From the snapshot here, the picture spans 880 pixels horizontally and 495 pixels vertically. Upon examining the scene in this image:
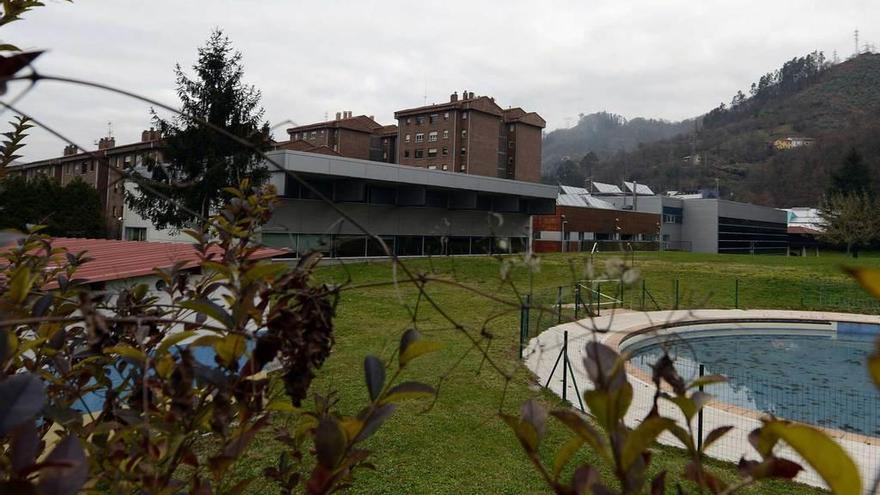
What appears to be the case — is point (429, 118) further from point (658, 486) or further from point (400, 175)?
point (658, 486)

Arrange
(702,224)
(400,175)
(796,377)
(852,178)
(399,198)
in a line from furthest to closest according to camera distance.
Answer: (852,178)
(702,224)
(399,198)
(400,175)
(796,377)

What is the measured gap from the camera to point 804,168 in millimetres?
69625

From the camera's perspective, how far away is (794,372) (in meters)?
11.0

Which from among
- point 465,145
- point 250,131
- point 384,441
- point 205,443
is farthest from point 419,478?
point 465,145

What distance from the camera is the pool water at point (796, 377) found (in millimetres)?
7786

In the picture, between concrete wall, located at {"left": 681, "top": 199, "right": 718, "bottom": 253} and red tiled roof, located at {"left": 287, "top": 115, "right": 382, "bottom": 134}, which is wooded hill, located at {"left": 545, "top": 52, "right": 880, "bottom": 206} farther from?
red tiled roof, located at {"left": 287, "top": 115, "right": 382, "bottom": 134}

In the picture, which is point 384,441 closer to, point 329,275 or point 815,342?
point 329,275

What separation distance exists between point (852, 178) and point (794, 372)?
168ft

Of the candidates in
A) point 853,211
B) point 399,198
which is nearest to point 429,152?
point 399,198

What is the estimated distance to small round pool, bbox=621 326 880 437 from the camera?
7.80m

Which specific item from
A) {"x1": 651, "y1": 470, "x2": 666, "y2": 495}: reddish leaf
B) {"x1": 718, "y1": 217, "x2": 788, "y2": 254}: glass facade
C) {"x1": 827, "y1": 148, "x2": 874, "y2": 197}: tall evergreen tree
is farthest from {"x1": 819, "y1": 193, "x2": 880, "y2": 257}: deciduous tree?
{"x1": 651, "y1": 470, "x2": 666, "y2": 495}: reddish leaf

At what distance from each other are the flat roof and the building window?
36.3 feet

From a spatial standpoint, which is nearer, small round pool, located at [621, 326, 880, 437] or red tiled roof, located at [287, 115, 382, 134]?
small round pool, located at [621, 326, 880, 437]

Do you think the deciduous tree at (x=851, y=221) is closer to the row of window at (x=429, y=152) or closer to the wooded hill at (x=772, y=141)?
the wooded hill at (x=772, y=141)
